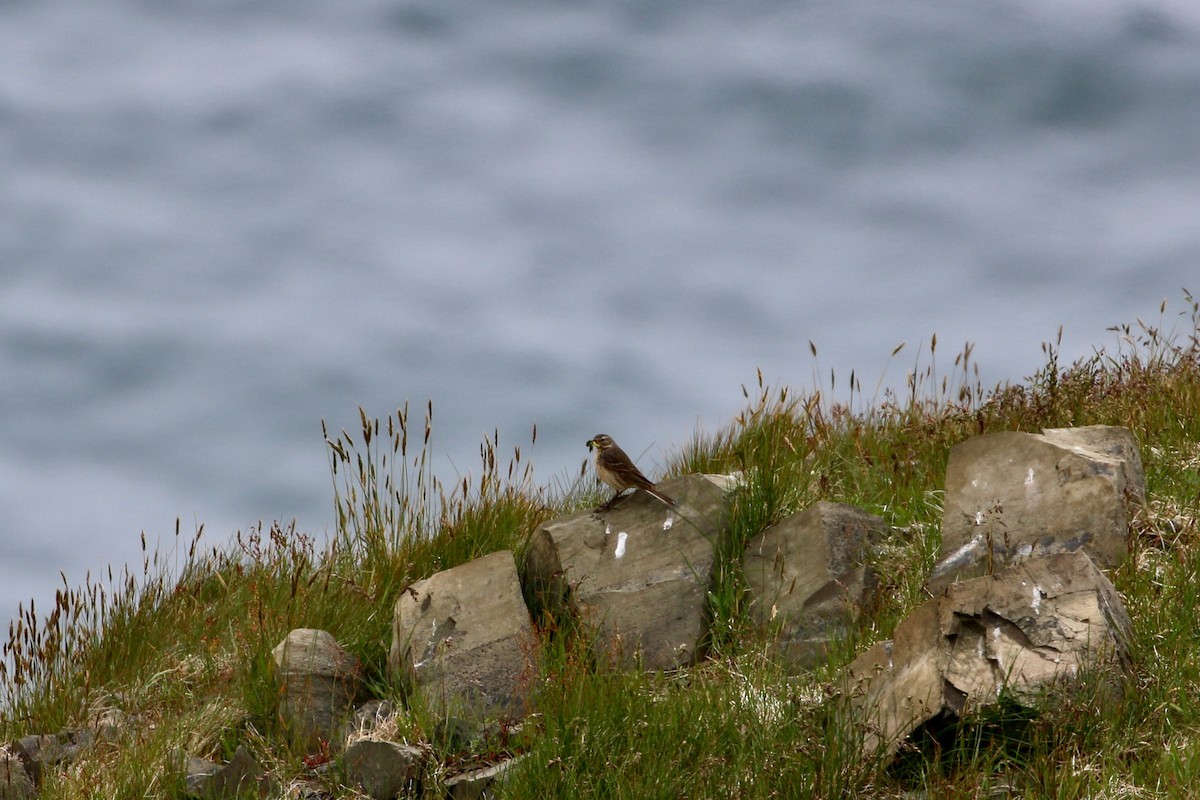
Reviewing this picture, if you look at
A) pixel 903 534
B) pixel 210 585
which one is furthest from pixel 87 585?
pixel 903 534

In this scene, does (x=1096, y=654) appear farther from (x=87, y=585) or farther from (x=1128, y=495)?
(x=87, y=585)

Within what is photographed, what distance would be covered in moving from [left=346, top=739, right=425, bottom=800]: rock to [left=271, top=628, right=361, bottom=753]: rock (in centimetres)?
49

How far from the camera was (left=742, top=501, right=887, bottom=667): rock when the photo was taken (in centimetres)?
797

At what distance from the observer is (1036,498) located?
8156 mm

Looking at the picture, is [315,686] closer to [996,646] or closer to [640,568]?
[640,568]

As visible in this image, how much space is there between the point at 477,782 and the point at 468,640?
128 cm

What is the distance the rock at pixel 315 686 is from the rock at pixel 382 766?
0.49 m

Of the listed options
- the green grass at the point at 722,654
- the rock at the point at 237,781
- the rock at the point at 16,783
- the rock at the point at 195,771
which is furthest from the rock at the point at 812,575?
the rock at the point at 16,783

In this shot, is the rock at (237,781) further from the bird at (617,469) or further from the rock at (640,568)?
the bird at (617,469)

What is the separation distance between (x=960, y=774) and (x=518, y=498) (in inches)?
183

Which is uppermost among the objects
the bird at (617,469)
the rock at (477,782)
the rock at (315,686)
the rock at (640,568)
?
the bird at (617,469)

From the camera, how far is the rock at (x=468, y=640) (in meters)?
7.70

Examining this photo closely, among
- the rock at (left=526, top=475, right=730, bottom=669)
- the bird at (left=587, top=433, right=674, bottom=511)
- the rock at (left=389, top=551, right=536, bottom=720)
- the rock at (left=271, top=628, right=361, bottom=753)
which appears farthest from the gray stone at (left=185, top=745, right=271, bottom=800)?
the bird at (left=587, top=433, right=674, bottom=511)

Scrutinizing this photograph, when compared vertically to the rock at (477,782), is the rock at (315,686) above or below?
above
